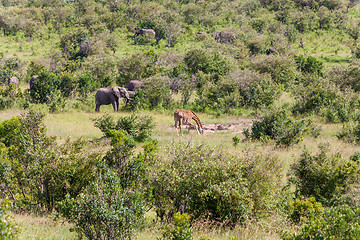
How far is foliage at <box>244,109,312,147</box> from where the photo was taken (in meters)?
17.1

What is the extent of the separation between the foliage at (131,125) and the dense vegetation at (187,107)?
6 cm

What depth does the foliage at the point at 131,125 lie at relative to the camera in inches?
696

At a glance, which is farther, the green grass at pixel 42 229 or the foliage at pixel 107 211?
→ the green grass at pixel 42 229

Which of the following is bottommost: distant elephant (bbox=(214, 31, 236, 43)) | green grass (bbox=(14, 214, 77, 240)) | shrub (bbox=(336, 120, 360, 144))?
shrub (bbox=(336, 120, 360, 144))

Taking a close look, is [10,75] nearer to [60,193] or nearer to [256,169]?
[60,193]

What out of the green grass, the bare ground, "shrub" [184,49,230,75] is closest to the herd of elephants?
the bare ground

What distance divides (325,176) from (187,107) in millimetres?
17826

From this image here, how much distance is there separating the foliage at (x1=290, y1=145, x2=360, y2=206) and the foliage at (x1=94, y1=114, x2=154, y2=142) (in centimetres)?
937

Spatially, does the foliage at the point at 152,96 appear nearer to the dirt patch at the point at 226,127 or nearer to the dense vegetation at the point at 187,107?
→ the dense vegetation at the point at 187,107

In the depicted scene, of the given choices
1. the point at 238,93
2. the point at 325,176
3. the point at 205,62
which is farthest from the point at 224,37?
the point at 325,176

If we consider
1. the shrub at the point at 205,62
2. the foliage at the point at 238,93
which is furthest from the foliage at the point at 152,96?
the shrub at the point at 205,62

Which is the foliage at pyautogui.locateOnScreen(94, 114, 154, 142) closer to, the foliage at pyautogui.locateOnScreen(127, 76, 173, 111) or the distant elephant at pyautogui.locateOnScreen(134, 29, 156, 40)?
the foliage at pyautogui.locateOnScreen(127, 76, 173, 111)

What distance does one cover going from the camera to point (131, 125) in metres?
18.0

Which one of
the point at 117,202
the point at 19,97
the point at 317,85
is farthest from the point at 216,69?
the point at 117,202
